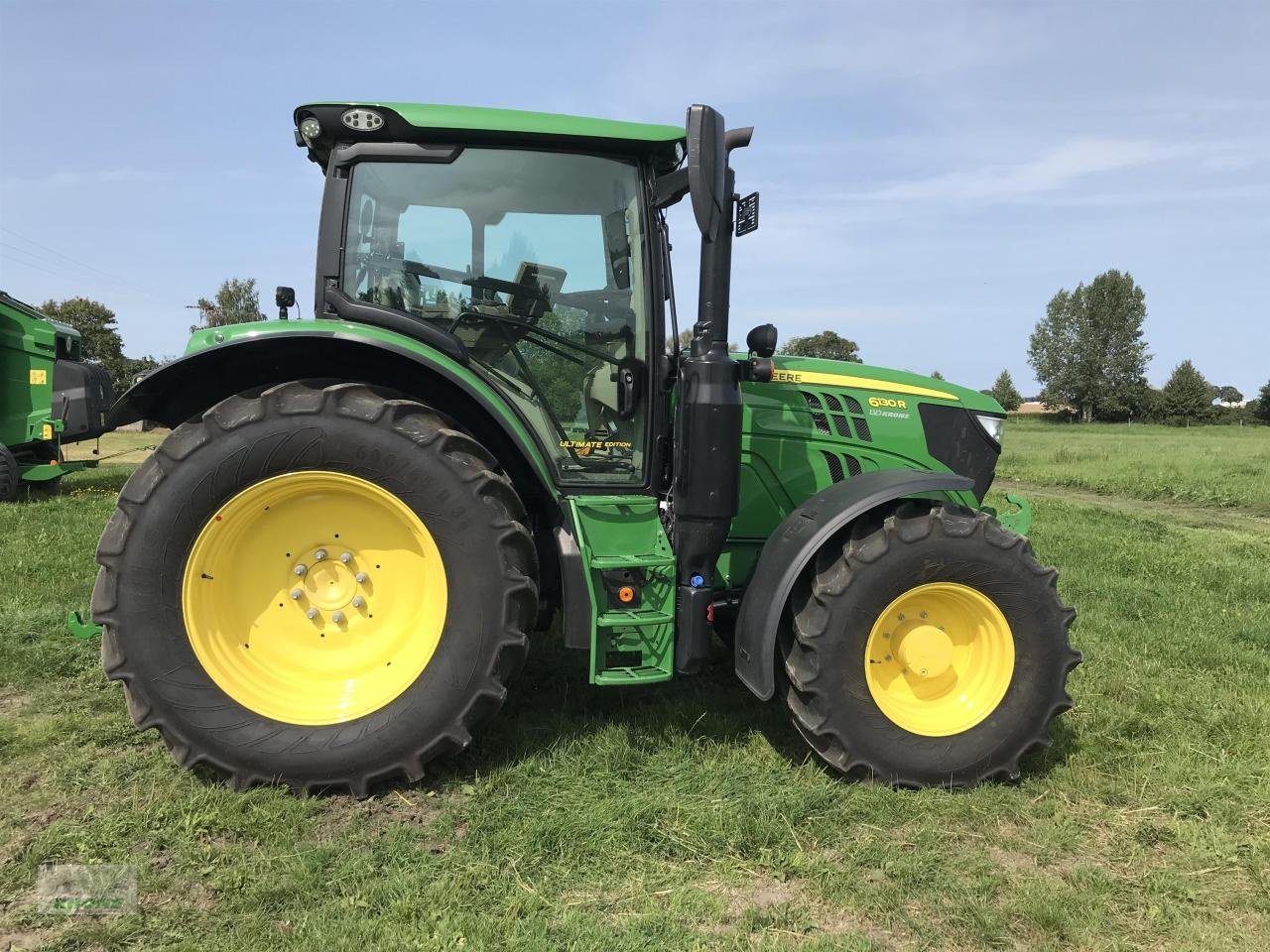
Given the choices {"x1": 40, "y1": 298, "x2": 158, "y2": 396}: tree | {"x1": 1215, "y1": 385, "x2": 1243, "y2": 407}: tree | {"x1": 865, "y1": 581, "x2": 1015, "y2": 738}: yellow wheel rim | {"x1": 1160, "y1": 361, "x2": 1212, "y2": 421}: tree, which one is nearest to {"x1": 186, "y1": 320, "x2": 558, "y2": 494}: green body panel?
{"x1": 865, "y1": 581, "x2": 1015, "y2": 738}: yellow wheel rim

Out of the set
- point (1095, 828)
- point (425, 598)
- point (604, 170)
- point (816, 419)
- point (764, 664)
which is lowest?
point (1095, 828)

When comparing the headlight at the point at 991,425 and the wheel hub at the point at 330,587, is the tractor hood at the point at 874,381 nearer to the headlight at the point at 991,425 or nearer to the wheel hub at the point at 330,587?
the headlight at the point at 991,425

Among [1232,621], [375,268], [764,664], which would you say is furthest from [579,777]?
[1232,621]

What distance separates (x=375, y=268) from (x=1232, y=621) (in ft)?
18.5

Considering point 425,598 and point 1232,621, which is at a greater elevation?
point 425,598

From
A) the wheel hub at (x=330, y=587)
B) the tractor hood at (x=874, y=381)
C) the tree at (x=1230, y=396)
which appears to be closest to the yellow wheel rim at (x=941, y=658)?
the tractor hood at (x=874, y=381)

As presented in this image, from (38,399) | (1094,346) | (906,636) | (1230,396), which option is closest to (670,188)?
(906,636)

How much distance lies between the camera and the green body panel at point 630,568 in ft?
9.81

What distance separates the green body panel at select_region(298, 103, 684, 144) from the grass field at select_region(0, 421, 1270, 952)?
7.87 feet

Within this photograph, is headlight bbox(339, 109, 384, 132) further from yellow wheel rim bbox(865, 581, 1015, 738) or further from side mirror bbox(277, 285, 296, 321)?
yellow wheel rim bbox(865, 581, 1015, 738)

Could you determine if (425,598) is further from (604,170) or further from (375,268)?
(604,170)

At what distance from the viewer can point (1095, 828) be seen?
9.39ft

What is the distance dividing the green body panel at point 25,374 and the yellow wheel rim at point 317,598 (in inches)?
347

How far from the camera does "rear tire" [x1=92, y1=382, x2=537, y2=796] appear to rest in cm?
273
